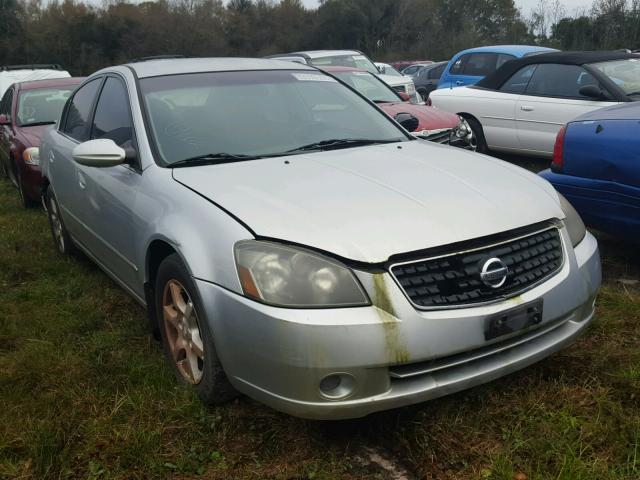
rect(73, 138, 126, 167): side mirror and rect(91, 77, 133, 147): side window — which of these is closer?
rect(73, 138, 126, 167): side mirror

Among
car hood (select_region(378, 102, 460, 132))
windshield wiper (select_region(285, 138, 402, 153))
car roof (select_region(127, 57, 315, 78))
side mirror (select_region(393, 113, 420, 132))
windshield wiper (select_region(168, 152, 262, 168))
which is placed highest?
car roof (select_region(127, 57, 315, 78))

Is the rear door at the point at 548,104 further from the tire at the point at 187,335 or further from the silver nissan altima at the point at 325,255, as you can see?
the tire at the point at 187,335

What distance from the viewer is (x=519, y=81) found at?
8078mm

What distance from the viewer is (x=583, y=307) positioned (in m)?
2.81

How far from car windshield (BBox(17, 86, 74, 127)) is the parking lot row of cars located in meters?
4.84

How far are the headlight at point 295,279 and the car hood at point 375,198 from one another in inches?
2.3

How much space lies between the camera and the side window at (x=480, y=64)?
11.9 metres

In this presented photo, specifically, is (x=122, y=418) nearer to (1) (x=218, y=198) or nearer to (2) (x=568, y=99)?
(1) (x=218, y=198)

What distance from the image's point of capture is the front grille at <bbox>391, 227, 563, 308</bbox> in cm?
238

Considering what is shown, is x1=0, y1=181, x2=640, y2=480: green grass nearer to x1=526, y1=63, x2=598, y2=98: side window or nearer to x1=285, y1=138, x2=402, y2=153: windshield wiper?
x1=285, y1=138, x2=402, y2=153: windshield wiper

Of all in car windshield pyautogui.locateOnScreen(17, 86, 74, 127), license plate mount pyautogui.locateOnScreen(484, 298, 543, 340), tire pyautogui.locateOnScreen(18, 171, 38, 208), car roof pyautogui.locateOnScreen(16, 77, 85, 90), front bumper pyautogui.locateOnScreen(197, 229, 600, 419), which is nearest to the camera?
front bumper pyautogui.locateOnScreen(197, 229, 600, 419)

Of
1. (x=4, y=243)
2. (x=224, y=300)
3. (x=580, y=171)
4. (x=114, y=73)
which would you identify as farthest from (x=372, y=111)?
(x=4, y=243)

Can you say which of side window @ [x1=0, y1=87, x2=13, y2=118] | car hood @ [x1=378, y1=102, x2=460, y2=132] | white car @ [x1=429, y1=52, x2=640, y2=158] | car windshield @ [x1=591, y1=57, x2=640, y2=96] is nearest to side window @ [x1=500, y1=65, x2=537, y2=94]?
white car @ [x1=429, y1=52, x2=640, y2=158]

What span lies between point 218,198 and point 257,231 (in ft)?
1.14
